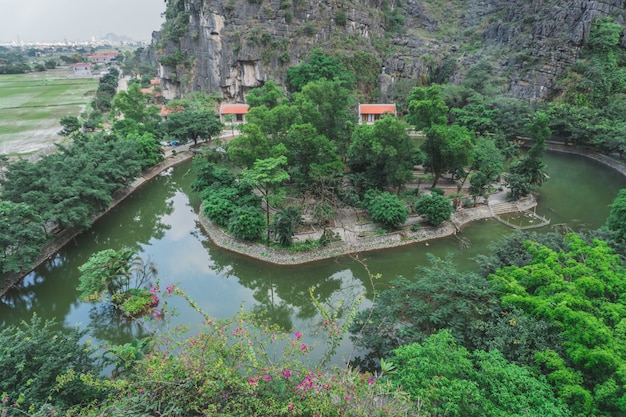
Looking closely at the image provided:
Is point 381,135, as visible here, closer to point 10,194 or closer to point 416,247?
point 416,247

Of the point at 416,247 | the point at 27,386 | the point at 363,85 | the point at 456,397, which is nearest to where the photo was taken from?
the point at 456,397

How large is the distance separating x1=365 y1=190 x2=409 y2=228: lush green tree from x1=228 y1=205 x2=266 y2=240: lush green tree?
4.81 m

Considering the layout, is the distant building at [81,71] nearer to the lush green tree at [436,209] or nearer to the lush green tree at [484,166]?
the lush green tree at [484,166]

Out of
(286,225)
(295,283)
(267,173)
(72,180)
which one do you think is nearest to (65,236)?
(72,180)

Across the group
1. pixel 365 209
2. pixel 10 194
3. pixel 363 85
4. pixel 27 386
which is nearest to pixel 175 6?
pixel 363 85

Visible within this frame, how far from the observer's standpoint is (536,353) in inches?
277

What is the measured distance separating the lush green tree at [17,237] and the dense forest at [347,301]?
60 mm

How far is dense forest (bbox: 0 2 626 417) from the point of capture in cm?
605

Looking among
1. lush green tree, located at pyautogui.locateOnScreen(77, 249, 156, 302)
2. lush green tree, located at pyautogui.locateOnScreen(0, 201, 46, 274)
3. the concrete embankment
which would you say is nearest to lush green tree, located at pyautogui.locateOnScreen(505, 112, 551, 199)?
lush green tree, located at pyautogui.locateOnScreen(77, 249, 156, 302)

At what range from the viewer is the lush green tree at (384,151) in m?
16.6

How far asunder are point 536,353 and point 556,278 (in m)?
2.47

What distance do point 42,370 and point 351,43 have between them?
36.0 meters

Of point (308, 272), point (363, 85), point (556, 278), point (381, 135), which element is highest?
point (363, 85)

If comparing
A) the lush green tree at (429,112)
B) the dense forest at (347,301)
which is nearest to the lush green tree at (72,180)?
the dense forest at (347,301)
